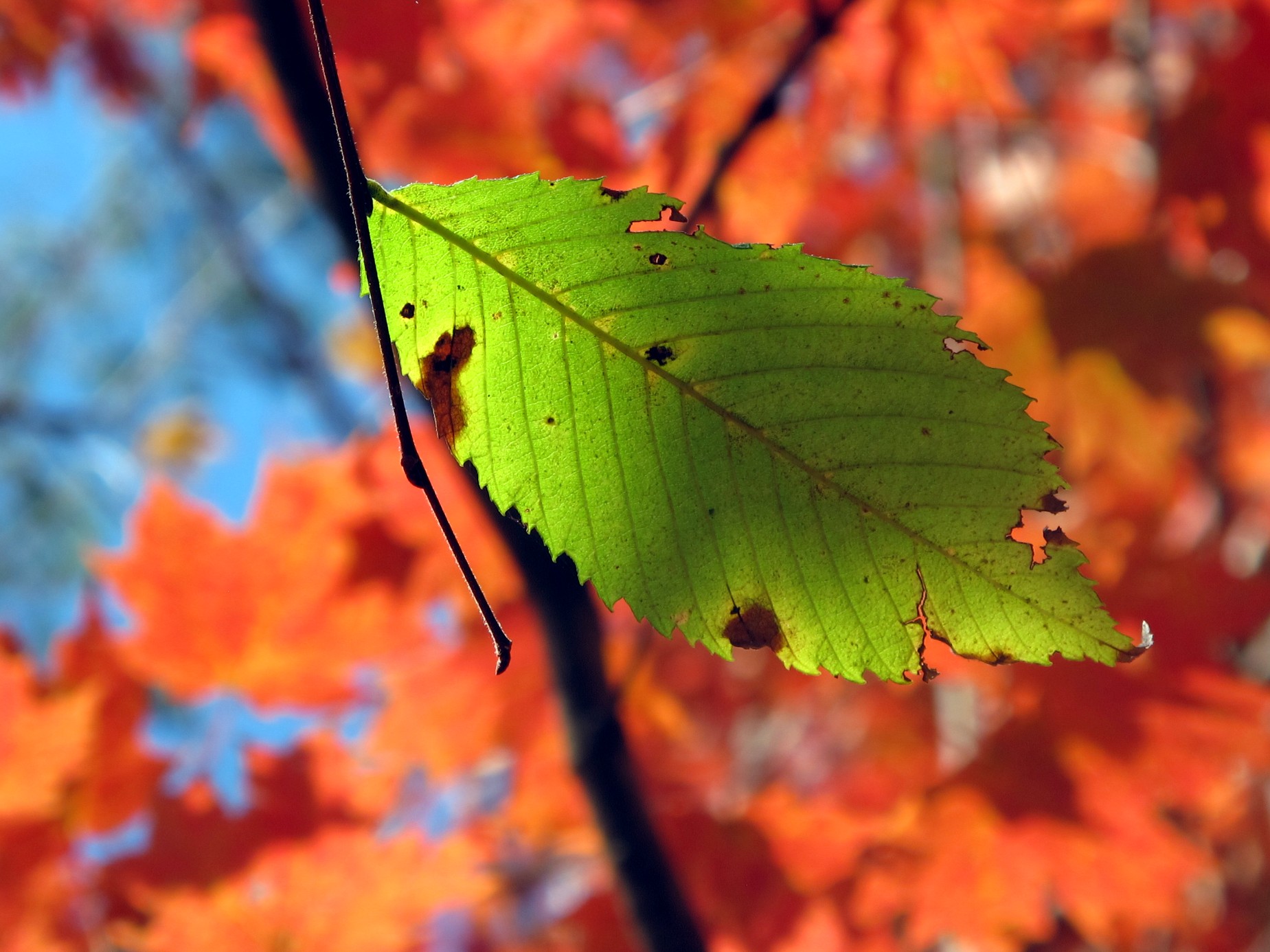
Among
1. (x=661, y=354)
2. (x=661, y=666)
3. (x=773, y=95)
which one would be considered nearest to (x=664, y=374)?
(x=661, y=354)

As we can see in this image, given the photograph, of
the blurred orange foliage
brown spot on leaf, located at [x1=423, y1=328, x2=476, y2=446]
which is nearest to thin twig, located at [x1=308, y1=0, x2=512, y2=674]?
brown spot on leaf, located at [x1=423, y1=328, x2=476, y2=446]

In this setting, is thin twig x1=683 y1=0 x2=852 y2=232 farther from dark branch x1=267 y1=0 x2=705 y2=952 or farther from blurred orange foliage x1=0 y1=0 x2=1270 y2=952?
dark branch x1=267 y1=0 x2=705 y2=952

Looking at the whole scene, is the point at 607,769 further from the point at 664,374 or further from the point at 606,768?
the point at 664,374

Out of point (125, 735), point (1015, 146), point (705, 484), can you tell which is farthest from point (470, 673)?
point (1015, 146)

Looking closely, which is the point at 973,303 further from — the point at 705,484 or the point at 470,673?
the point at 705,484

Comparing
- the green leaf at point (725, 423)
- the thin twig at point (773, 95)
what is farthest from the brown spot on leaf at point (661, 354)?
the thin twig at point (773, 95)
